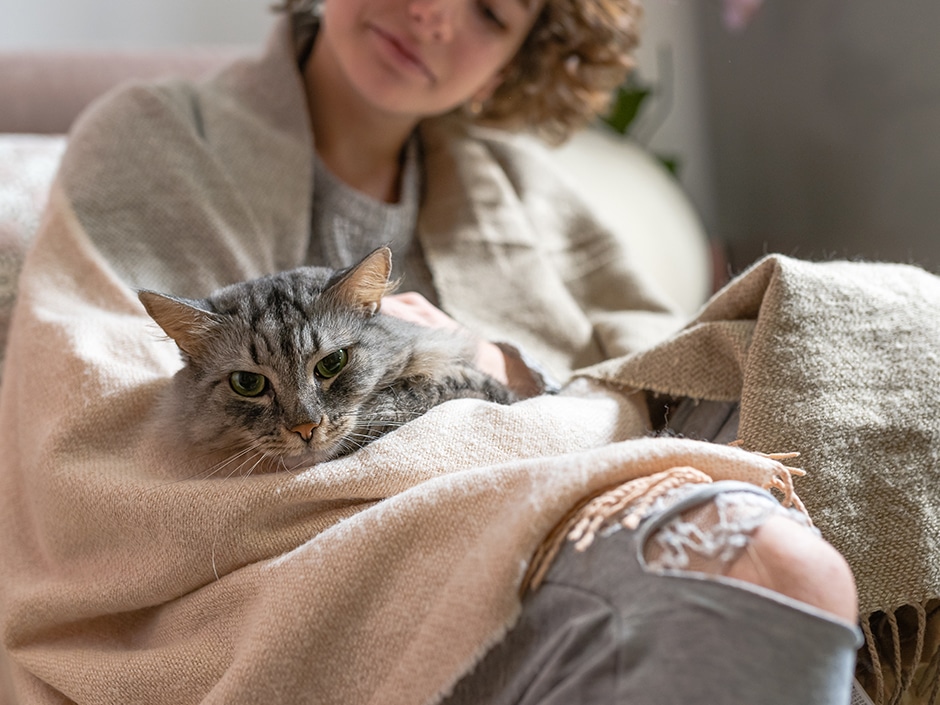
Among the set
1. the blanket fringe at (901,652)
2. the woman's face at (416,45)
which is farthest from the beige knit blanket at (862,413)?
the woman's face at (416,45)

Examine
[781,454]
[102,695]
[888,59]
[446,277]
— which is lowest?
[102,695]

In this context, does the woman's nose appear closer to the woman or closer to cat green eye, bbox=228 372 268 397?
the woman

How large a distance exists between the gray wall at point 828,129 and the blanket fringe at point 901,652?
1.26 metres

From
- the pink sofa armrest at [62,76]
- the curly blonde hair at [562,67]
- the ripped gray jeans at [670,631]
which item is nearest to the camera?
the ripped gray jeans at [670,631]

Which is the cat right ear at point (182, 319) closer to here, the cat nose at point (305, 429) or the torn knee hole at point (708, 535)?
the cat nose at point (305, 429)

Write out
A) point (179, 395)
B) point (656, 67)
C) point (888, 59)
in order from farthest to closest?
point (656, 67), point (888, 59), point (179, 395)

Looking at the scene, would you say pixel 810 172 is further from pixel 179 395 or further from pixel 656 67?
pixel 179 395

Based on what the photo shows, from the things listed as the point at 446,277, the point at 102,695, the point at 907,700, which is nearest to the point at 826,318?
the point at 907,700

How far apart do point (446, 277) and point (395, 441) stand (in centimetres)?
64

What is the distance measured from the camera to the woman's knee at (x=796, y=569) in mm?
664

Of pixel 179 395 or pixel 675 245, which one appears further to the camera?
pixel 675 245

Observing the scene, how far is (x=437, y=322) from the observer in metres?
1.28

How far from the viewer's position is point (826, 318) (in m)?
1.02


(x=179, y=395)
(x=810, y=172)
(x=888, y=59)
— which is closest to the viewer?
(x=179, y=395)
